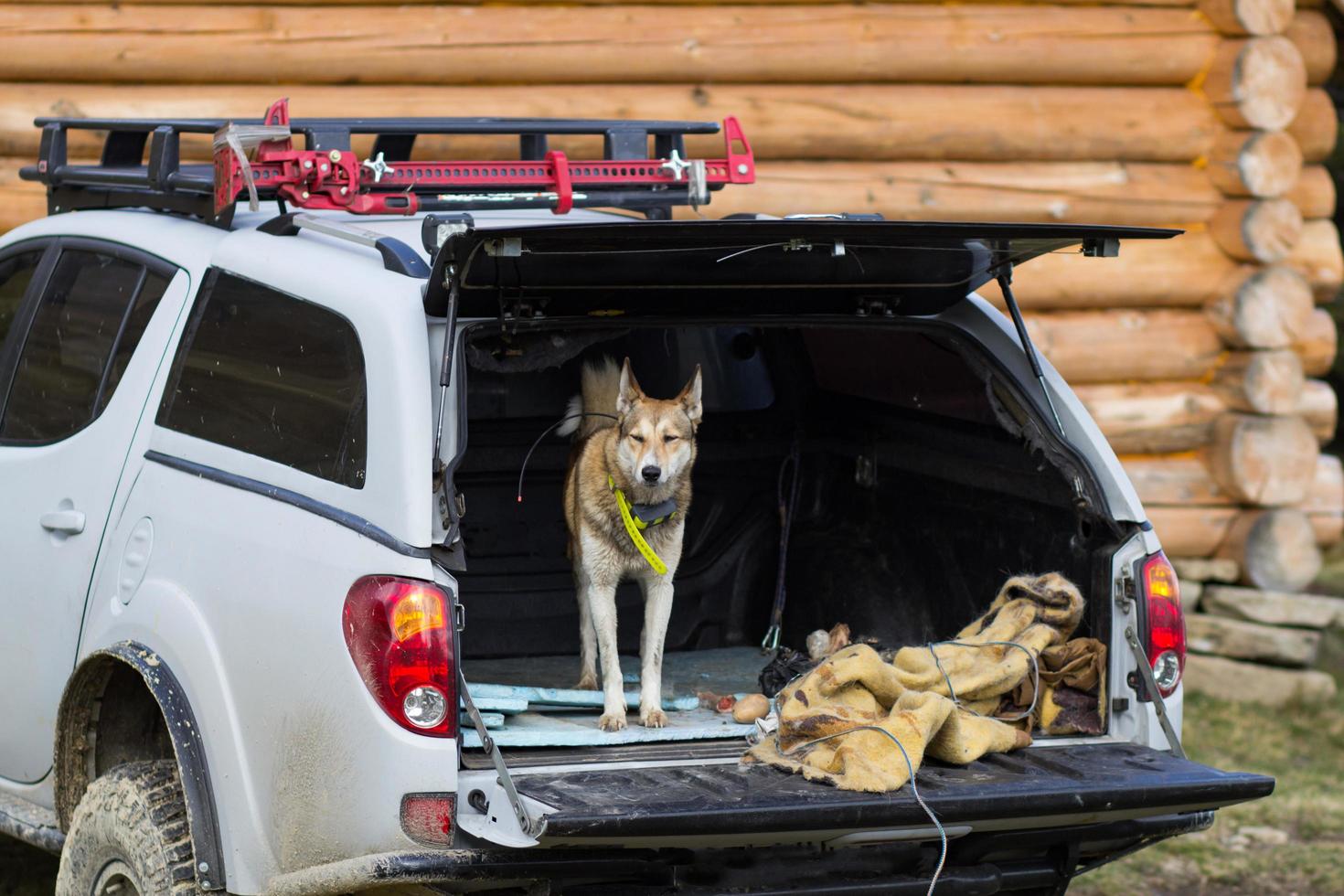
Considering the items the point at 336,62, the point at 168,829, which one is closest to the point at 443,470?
the point at 168,829

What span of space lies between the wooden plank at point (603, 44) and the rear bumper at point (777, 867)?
5442 millimetres

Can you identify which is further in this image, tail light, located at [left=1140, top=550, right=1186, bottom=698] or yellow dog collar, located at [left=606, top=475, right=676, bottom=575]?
yellow dog collar, located at [left=606, top=475, right=676, bottom=575]

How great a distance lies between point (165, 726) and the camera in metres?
4.36

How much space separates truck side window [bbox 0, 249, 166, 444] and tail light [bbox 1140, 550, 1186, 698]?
2834 millimetres

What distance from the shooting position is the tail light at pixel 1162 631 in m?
4.25

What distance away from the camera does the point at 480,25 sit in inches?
326

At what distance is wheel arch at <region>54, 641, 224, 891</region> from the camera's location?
375cm

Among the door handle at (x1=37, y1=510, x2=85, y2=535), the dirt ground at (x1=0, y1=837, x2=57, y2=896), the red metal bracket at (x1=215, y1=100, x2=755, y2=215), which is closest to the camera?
the door handle at (x1=37, y1=510, x2=85, y2=535)

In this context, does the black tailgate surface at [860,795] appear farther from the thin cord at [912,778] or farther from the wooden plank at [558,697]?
the wooden plank at [558,697]

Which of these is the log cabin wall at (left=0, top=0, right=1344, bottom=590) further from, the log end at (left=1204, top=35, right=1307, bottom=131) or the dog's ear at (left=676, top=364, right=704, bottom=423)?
the dog's ear at (left=676, top=364, right=704, bottom=423)

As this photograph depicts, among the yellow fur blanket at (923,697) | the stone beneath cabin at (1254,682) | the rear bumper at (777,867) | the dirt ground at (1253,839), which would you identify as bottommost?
the dirt ground at (1253,839)

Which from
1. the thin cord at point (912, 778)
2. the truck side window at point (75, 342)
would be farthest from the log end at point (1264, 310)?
the truck side window at point (75, 342)

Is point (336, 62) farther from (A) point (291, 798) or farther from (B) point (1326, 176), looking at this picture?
(B) point (1326, 176)

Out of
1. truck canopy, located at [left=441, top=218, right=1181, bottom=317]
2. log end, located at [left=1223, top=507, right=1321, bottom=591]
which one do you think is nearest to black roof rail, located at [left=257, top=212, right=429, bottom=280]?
truck canopy, located at [left=441, top=218, right=1181, bottom=317]
